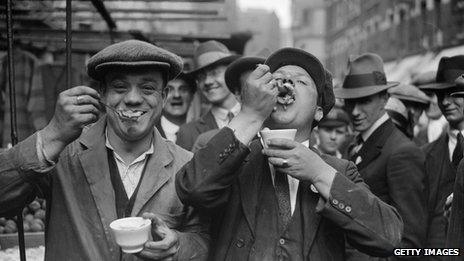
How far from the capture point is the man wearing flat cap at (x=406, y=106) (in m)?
5.92

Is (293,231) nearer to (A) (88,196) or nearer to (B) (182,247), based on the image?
(B) (182,247)

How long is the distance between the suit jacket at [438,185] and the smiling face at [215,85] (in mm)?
2165

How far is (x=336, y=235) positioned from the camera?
8.30ft

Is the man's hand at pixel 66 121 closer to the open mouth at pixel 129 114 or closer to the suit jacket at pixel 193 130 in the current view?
the open mouth at pixel 129 114

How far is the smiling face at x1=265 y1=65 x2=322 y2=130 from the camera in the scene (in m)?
2.61

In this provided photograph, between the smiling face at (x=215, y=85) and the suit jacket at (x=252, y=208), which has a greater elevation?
the smiling face at (x=215, y=85)

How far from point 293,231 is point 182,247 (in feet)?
1.73

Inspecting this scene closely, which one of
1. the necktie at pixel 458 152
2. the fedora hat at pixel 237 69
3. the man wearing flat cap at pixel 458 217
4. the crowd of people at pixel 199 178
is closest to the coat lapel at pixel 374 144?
the necktie at pixel 458 152

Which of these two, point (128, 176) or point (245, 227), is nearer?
point (245, 227)

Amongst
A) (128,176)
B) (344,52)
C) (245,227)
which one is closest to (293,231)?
(245,227)

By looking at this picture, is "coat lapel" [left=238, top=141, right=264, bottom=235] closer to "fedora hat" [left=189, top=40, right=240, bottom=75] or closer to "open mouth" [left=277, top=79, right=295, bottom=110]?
"open mouth" [left=277, top=79, right=295, bottom=110]

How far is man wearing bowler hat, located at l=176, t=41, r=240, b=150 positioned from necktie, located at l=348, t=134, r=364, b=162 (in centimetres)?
119

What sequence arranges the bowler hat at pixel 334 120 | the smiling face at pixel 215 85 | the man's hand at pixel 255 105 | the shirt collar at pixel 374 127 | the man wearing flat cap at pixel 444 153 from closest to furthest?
the man's hand at pixel 255 105, the man wearing flat cap at pixel 444 153, the shirt collar at pixel 374 127, the smiling face at pixel 215 85, the bowler hat at pixel 334 120

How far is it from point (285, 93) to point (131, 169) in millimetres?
896
